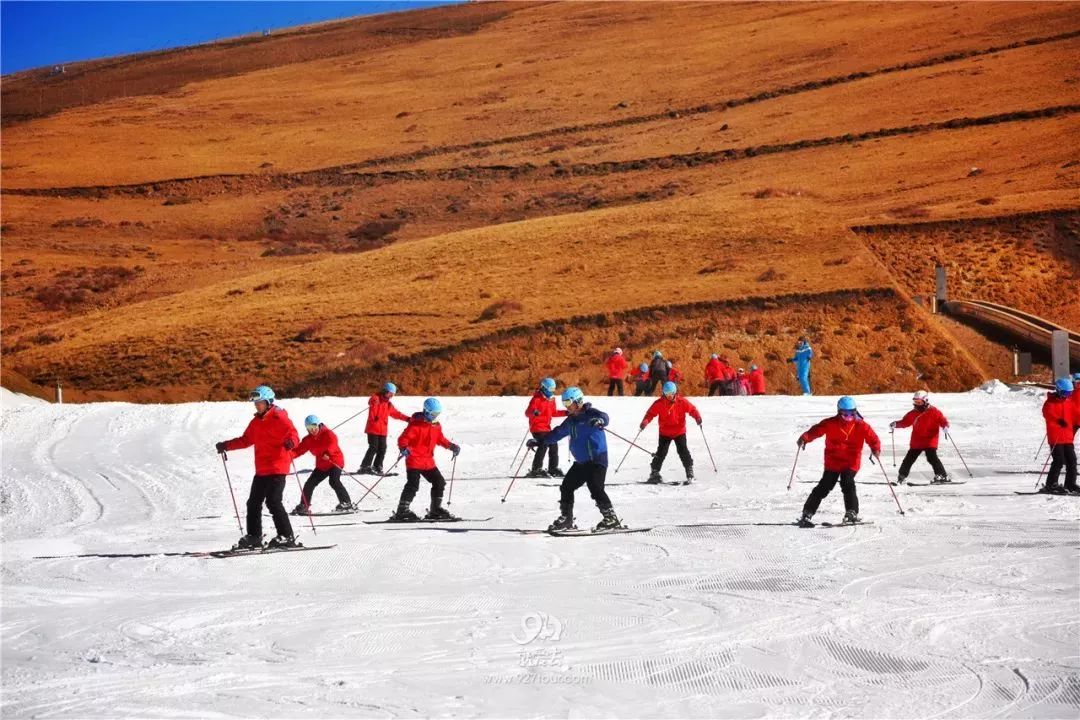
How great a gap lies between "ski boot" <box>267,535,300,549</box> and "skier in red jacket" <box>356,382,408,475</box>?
6112mm

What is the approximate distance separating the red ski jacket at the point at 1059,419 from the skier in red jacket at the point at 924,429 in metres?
1.36

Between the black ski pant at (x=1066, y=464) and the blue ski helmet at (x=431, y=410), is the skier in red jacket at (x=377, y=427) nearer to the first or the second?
the blue ski helmet at (x=431, y=410)

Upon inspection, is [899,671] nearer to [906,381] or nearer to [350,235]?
[906,381]

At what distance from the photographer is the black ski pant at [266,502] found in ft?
41.9

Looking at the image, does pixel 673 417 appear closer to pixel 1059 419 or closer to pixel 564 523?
pixel 564 523

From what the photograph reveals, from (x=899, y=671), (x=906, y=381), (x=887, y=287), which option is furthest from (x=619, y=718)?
(x=887, y=287)

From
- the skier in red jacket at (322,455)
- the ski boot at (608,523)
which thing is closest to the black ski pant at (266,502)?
the skier in red jacket at (322,455)

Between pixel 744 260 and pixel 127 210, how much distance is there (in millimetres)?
51197

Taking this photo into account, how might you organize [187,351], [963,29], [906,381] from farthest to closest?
[963,29]
[187,351]
[906,381]

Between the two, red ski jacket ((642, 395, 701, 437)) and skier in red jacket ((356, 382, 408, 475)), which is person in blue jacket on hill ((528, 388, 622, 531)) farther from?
skier in red jacket ((356, 382, 408, 475))

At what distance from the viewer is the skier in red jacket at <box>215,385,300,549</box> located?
12.7m

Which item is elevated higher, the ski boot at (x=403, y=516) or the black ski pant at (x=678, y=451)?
the black ski pant at (x=678, y=451)

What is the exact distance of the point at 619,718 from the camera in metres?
7.41

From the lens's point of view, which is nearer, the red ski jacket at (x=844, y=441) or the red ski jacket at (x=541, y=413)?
the red ski jacket at (x=844, y=441)
